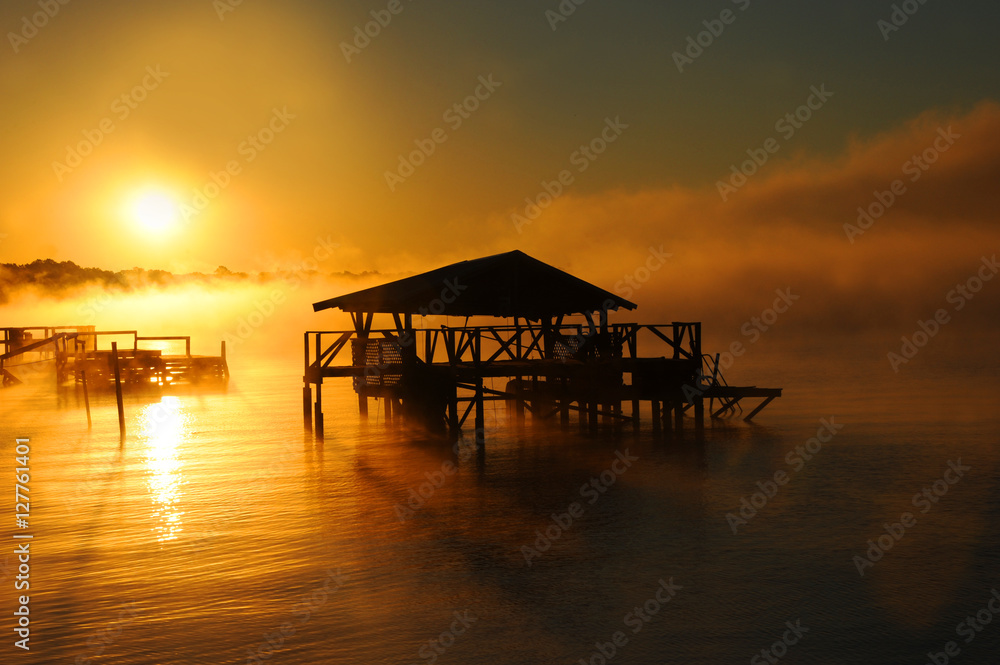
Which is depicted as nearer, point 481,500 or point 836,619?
point 836,619

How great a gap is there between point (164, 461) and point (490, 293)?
11.6m

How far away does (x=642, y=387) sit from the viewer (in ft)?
99.2

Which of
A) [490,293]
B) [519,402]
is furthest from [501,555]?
[519,402]

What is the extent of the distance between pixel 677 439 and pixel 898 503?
1128 centimetres

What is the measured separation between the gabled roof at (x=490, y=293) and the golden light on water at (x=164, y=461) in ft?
23.1

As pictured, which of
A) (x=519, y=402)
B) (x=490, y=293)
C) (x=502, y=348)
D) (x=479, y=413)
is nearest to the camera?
(x=479, y=413)

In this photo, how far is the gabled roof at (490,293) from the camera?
28797mm

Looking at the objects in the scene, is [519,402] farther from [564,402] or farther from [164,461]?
[164,461]

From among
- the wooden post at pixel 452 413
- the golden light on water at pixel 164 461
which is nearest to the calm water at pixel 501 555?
the golden light on water at pixel 164 461

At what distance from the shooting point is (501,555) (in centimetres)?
1341

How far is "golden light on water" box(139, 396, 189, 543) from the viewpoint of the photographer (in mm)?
16438

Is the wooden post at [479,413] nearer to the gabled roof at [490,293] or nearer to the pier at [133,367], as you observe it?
the gabled roof at [490,293]

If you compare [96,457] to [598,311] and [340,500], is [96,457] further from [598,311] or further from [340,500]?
[598,311]

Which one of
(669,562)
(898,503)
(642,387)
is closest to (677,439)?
(642,387)
